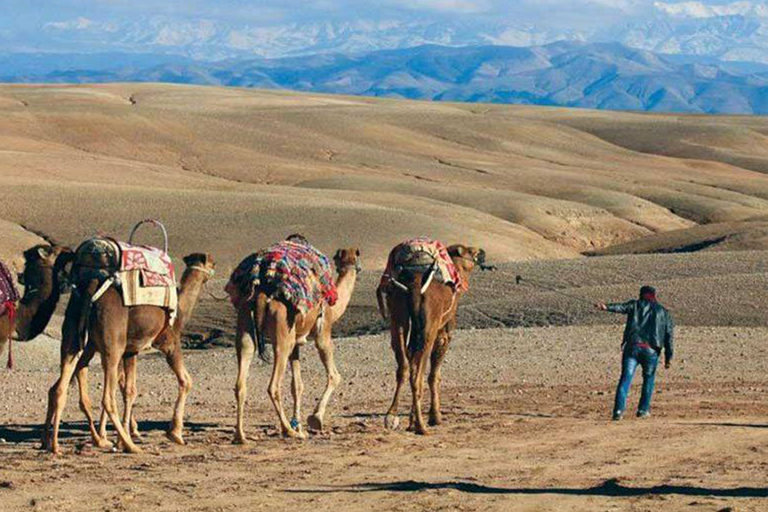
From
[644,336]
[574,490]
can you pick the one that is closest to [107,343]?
[574,490]

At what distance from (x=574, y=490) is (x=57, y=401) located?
4615 millimetres

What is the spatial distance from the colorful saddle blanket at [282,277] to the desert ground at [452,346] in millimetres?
1347

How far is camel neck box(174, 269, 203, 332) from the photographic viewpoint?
1380 cm

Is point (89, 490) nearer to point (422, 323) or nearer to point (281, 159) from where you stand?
point (422, 323)

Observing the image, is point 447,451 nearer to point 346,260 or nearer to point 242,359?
point 242,359

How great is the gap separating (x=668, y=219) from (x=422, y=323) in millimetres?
46943

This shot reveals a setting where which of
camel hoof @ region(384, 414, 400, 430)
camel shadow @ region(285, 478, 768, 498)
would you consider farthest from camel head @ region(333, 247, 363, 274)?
camel shadow @ region(285, 478, 768, 498)

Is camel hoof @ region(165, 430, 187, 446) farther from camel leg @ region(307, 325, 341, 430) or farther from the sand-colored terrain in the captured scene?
the sand-colored terrain

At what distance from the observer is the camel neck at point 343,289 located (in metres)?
15.1

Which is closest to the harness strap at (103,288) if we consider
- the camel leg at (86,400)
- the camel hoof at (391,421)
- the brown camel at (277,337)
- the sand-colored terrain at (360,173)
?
the camel leg at (86,400)

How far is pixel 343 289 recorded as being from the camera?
50.3 ft

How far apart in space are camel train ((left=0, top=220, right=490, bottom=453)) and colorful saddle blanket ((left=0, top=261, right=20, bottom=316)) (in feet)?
0.05

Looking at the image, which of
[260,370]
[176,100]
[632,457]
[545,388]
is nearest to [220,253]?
[260,370]

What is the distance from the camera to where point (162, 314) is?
43.0 ft
